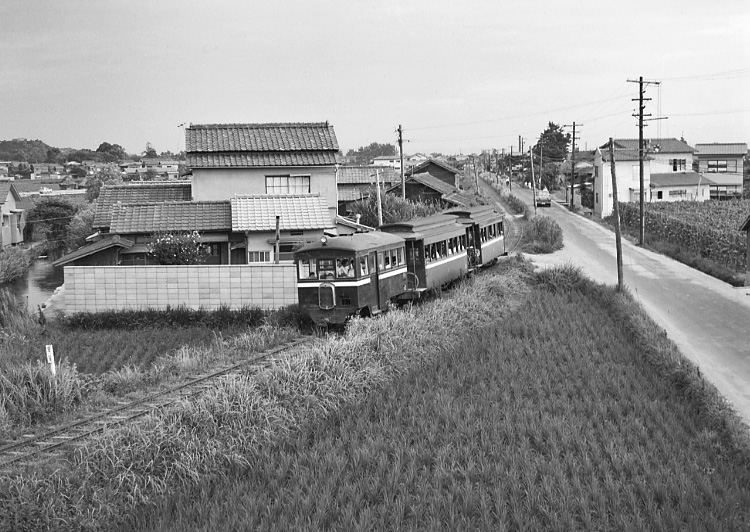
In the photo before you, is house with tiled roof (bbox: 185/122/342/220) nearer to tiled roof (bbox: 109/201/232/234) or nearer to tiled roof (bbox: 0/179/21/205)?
tiled roof (bbox: 109/201/232/234)

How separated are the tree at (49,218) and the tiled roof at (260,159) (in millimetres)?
24159

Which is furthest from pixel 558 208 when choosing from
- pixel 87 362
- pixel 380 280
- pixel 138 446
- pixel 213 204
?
pixel 138 446

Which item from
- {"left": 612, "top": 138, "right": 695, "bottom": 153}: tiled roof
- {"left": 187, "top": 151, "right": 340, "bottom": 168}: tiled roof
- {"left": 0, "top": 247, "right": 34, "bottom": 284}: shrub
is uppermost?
{"left": 612, "top": 138, "right": 695, "bottom": 153}: tiled roof

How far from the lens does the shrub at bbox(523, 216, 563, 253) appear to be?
110 feet

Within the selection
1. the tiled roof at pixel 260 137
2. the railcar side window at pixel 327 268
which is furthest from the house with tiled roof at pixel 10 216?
the railcar side window at pixel 327 268

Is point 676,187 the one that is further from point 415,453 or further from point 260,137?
point 415,453

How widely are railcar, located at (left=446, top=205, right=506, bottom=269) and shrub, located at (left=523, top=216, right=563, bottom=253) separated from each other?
15.9ft

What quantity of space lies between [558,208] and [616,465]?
50825 mm

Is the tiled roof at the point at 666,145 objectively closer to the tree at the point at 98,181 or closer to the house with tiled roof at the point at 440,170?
the house with tiled roof at the point at 440,170

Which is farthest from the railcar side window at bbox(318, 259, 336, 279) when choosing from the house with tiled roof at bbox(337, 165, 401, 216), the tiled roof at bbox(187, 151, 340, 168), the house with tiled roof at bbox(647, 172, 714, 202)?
the house with tiled roof at bbox(647, 172, 714, 202)

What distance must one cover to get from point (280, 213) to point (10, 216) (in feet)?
87.9

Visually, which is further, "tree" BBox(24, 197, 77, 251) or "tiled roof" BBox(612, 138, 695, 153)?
"tiled roof" BBox(612, 138, 695, 153)

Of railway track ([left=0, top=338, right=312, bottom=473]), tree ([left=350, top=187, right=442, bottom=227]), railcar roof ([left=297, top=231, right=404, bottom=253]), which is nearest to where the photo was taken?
railway track ([left=0, top=338, right=312, bottom=473])

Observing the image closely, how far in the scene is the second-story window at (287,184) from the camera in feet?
92.3
